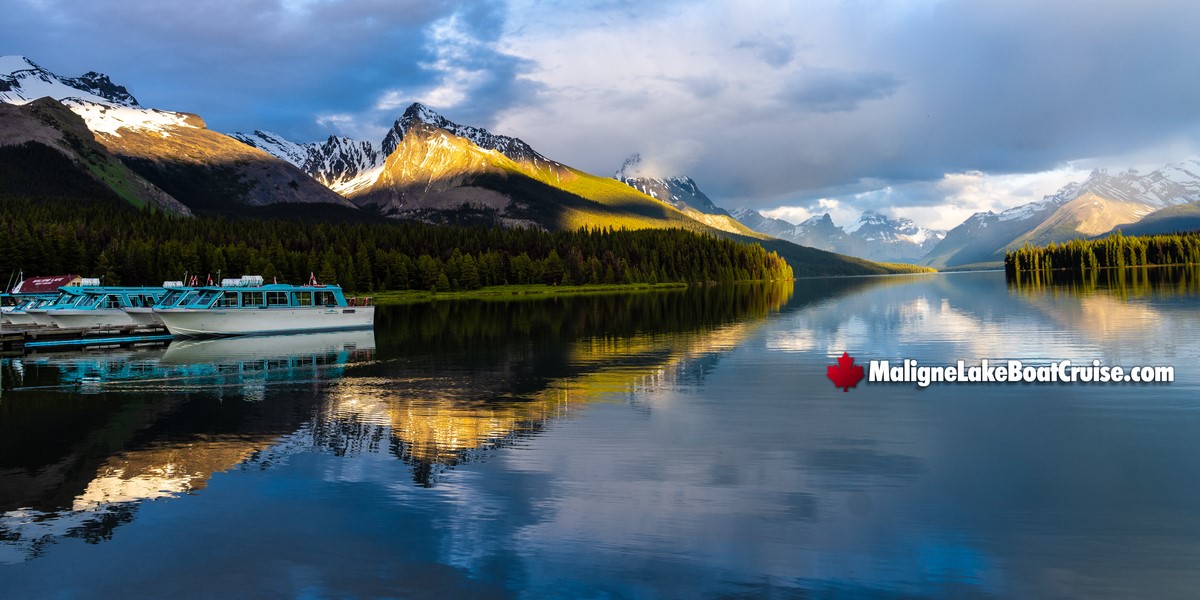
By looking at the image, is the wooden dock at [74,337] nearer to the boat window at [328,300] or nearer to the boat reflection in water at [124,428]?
the boat reflection in water at [124,428]

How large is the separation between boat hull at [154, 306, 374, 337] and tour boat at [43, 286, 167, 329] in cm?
1098

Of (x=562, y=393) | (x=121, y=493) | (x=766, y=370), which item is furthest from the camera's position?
(x=766, y=370)

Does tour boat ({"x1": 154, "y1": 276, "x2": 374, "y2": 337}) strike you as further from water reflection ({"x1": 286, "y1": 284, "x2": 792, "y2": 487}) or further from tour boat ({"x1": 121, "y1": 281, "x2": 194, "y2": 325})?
water reflection ({"x1": 286, "y1": 284, "x2": 792, "y2": 487})

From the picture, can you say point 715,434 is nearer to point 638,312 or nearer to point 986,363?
point 986,363

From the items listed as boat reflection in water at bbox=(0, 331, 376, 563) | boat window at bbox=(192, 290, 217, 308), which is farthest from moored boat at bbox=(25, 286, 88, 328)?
boat reflection in water at bbox=(0, 331, 376, 563)

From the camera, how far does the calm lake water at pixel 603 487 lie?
1697cm

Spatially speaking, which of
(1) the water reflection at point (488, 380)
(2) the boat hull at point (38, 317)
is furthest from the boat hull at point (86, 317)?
(1) the water reflection at point (488, 380)

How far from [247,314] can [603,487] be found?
274ft

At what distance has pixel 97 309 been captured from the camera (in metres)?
97.6

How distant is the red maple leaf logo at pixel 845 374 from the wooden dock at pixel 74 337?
76.1 m

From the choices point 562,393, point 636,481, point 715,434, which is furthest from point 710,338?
point 636,481

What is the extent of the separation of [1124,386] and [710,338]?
37.9 m

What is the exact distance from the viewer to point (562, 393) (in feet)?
139

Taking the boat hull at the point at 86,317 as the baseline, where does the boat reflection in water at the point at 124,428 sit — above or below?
below
